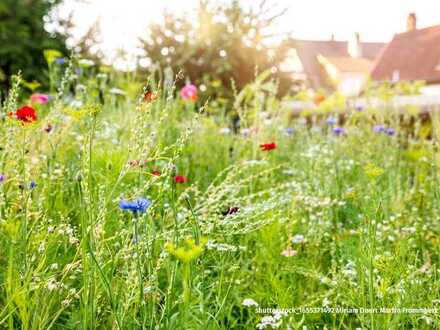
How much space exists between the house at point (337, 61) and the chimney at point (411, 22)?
3.48m

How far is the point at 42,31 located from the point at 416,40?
23.1m

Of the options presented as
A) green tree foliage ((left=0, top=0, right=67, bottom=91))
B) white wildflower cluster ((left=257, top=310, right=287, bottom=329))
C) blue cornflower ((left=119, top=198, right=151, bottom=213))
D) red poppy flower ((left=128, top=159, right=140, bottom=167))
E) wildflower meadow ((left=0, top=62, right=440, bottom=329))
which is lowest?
white wildflower cluster ((left=257, top=310, right=287, bottom=329))

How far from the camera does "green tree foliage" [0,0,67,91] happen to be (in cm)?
1034

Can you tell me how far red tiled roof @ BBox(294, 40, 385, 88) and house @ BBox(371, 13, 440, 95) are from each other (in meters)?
9.29

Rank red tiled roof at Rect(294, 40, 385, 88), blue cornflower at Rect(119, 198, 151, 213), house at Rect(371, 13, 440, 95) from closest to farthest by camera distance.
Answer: blue cornflower at Rect(119, 198, 151, 213) < house at Rect(371, 13, 440, 95) < red tiled roof at Rect(294, 40, 385, 88)

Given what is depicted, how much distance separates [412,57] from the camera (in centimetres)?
2756

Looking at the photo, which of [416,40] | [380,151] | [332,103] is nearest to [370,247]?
[380,151]

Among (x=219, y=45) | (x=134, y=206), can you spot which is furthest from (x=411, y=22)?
(x=134, y=206)

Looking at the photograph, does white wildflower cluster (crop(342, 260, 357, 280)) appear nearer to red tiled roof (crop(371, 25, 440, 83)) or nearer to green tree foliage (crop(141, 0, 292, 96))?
green tree foliage (crop(141, 0, 292, 96))

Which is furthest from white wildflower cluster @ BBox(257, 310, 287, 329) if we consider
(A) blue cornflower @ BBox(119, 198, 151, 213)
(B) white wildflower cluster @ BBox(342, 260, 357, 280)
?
(A) blue cornflower @ BBox(119, 198, 151, 213)

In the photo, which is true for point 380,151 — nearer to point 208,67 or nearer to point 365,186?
point 365,186

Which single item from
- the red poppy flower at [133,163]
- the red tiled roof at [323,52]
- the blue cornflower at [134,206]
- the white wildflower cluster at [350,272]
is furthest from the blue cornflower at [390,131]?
the red tiled roof at [323,52]

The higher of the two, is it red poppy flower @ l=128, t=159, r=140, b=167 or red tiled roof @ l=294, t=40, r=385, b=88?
red tiled roof @ l=294, t=40, r=385, b=88

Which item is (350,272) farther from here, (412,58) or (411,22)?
(411,22)
